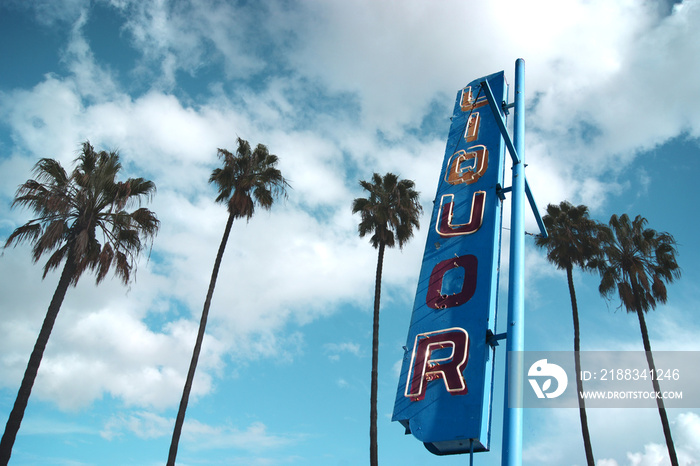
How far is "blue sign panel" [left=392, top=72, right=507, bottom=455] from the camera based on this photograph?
7.83 metres

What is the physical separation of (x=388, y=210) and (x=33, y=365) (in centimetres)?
1701

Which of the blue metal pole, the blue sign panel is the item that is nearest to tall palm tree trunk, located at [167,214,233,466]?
the blue sign panel

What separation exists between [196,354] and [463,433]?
50.5ft

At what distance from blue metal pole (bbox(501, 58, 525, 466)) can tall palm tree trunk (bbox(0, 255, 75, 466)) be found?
47.5 ft

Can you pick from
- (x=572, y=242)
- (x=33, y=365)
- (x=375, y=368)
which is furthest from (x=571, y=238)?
(x=33, y=365)

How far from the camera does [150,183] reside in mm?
20656

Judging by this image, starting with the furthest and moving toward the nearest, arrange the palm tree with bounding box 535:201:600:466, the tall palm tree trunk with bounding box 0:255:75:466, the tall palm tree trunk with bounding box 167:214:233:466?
the palm tree with bounding box 535:201:600:466 < the tall palm tree trunk with bounding box 167:214:233:466 < the tall palm tree trunk with bounding box 0:255:75:466

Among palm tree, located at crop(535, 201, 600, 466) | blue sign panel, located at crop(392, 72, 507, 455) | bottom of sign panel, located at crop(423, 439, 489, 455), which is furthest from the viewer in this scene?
palm tree, located at crop(535, 201, 600, 466)

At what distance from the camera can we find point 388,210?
27.4 metres

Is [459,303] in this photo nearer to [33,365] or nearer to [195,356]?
[33,365]

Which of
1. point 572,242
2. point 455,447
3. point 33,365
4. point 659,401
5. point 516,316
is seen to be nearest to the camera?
point 516,316

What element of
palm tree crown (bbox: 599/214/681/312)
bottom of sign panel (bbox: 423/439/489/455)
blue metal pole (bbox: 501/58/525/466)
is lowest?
bottom of sign panel (bbox: 423/439/489/455)

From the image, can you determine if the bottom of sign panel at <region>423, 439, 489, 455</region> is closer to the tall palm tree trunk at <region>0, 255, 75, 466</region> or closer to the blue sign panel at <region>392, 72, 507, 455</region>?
the blue sign panel at <region>392, 72, 507, 455</region>

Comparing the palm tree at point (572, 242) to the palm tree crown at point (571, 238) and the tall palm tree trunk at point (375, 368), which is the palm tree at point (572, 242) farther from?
the tall palm tree trunk at point (375, 368)
